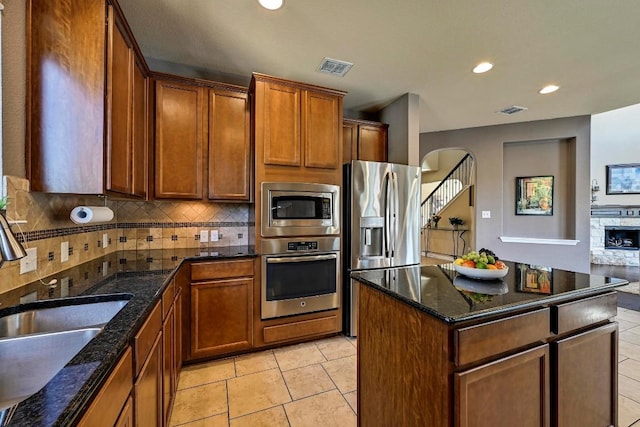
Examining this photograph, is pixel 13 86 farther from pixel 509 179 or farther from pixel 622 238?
pixel 622 238

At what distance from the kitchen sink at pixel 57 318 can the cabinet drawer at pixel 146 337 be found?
0.15m

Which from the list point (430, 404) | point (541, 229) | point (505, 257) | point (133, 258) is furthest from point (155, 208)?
point (541, 229)

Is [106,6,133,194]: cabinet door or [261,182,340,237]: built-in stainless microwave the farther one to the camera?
[261,182,340,237]: built-in stainless microwave

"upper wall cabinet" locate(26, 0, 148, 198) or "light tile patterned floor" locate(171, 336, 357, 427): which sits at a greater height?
"upper wall cabinet" locate(26, 0, 148, 198)

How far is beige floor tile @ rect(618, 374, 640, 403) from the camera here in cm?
205

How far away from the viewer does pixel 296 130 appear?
2.70 meters

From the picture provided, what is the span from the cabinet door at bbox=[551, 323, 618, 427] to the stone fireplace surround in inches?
292

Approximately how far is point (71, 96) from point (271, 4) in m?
1.38

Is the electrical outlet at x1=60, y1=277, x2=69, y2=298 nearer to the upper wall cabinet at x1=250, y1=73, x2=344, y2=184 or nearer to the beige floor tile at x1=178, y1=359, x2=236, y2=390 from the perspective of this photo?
the beige floor tile at x1=178, y1=359, x2=236, y2=390

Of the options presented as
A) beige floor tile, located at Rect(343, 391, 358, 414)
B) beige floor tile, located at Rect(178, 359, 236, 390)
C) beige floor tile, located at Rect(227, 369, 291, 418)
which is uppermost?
beige floor tile, located at Rect(178, 359, 236, 390)

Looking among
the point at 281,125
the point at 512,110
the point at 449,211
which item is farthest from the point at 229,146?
the point at 449,211

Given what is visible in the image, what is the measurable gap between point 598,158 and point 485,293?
854 centimetres

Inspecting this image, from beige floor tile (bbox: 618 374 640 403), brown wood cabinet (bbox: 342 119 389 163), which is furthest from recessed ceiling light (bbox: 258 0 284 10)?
beige floor tile (bbox: 618 374 640 403)

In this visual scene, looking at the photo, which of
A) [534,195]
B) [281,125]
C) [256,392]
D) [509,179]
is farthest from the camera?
[509,179]
